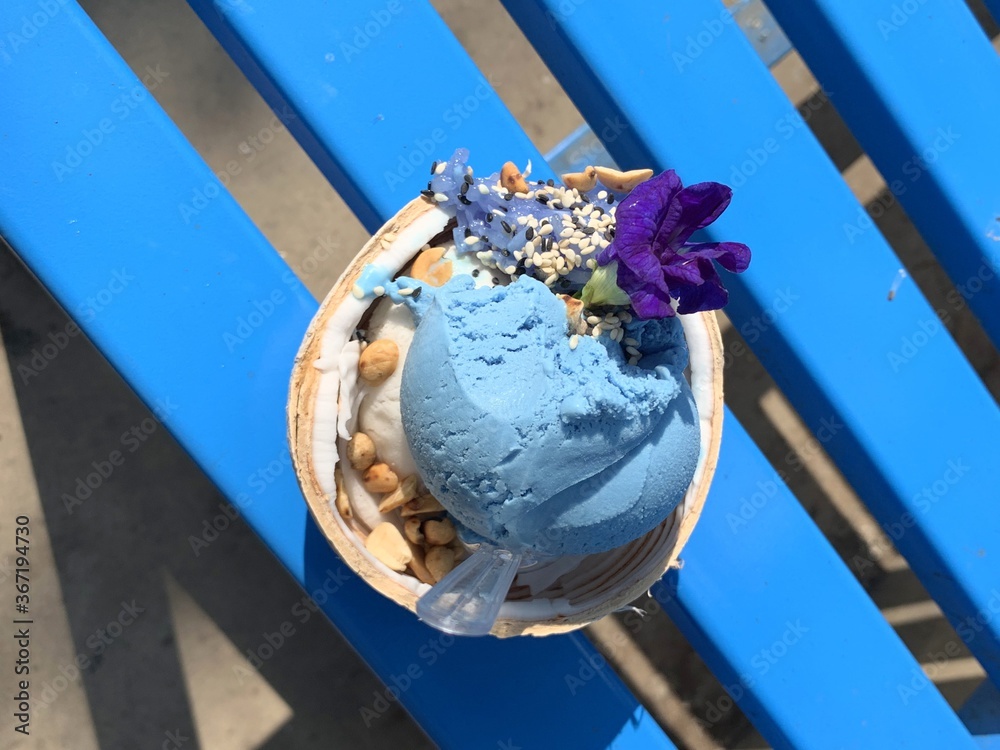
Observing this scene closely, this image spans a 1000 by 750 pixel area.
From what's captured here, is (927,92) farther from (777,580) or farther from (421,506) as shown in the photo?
(421,506)

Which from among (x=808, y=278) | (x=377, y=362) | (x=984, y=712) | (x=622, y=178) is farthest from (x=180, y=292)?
(x=984, y=712)

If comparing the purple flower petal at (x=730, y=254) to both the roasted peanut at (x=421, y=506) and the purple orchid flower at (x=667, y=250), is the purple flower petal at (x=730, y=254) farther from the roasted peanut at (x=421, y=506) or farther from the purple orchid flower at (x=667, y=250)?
the roasted peanut at (x=421, y=506)

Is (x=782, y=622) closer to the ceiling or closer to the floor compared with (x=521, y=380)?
closer to the floor

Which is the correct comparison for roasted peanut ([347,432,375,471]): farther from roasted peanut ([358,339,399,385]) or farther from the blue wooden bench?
the blue wooden bench

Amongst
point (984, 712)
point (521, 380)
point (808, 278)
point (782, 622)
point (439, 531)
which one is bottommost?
point (984, 712)

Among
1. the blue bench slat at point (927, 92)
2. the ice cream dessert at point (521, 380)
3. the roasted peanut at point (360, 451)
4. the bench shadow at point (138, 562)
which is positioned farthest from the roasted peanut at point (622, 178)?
the bench shadow at point (138, 562)

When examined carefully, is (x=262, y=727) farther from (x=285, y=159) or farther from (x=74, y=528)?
(x=285, y=159)

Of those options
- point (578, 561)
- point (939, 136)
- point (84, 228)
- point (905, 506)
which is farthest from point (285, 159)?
point (905, 506)

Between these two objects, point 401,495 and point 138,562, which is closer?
point 401,495
